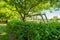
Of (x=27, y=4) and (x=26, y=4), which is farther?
(x=27, y=4)

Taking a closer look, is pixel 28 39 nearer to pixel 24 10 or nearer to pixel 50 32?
pixel 50 32

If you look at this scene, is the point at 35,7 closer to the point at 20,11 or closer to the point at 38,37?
the point at 20,11

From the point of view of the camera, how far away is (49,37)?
4.90m

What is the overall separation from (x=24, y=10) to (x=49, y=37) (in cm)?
834

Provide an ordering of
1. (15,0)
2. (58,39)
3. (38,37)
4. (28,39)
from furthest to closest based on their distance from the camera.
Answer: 1. (15,0)
2. (28,39)
3. (38,37)
4. (58,39)

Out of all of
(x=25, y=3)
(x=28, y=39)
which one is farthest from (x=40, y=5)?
(x=28, y=39)

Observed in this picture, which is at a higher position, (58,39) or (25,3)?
(25,3)

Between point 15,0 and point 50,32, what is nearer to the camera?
point 50,32

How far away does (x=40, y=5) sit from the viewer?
543 inches

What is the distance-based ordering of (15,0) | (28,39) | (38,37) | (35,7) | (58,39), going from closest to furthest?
(58,39), (38,37), (28,39), (15,0), (35,7)

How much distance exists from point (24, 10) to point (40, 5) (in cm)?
144

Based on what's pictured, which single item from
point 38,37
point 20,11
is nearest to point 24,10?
point 20,11

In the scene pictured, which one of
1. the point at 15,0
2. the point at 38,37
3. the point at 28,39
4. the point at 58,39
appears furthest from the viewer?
the point at 15,0

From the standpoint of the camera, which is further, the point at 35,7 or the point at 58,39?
the point at 35,7
